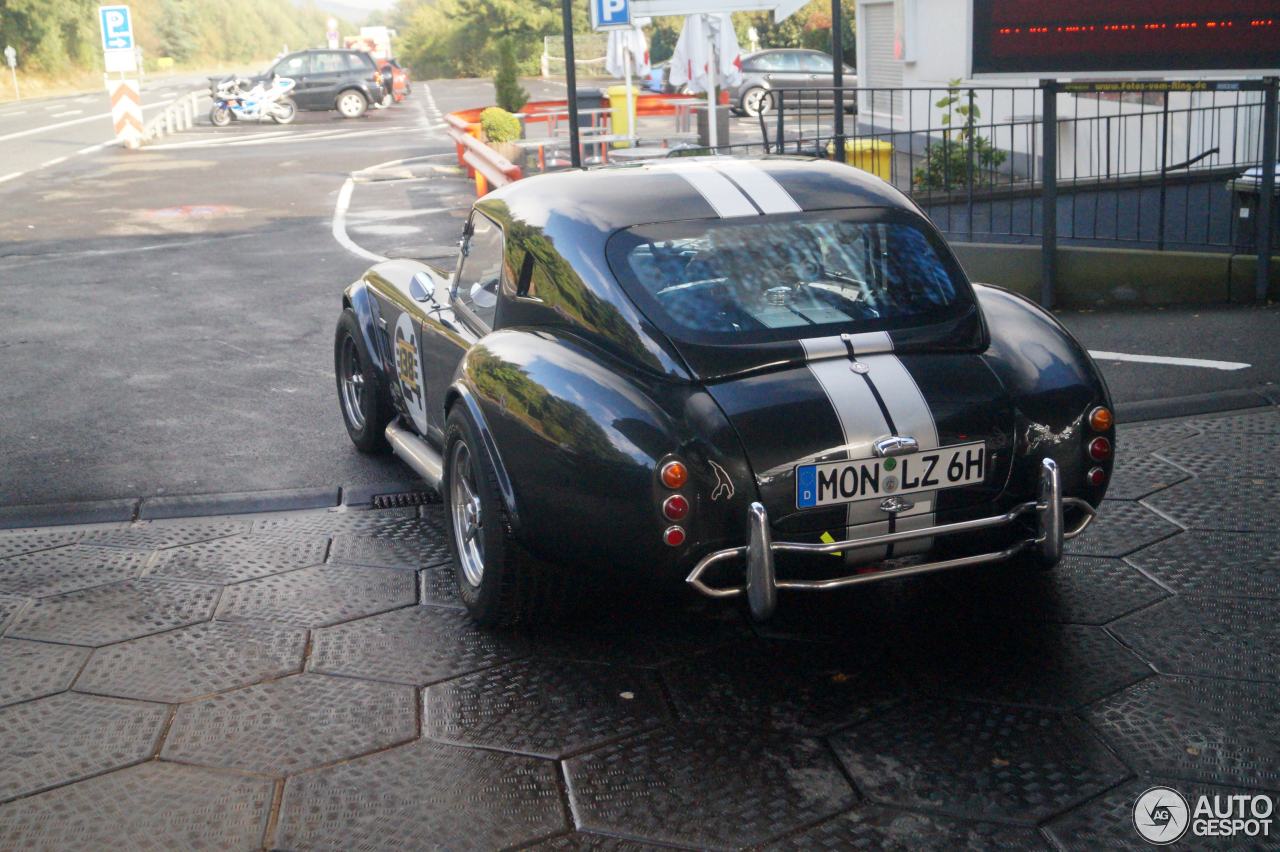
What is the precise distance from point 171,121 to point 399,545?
105 ft

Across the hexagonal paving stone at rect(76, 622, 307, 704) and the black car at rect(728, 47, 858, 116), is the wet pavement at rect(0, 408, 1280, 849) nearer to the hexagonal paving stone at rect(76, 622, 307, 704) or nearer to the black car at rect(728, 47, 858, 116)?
the hexagonal paving stone at rect(76, 622, 307, 704)

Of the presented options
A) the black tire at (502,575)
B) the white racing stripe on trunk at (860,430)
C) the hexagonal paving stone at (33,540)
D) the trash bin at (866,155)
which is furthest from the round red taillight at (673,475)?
the trash bin at (866,155)

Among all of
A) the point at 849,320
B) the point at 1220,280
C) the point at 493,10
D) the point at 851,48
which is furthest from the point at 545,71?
the point at 849,320

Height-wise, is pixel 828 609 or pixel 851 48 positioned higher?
pixel 851 48

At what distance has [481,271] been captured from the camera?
216 inches

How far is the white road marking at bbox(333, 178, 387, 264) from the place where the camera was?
45.7 feet

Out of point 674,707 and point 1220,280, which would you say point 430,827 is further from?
point 1220,280

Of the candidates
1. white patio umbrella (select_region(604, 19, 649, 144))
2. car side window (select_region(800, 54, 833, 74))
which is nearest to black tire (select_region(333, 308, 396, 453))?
white patio umbrella (select_region(604, 19, 649, 144))

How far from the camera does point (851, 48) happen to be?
2074 inches

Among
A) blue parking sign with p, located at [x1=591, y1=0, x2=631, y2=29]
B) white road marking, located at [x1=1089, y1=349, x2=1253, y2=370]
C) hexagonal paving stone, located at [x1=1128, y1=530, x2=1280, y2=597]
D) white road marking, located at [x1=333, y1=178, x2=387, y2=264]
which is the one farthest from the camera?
blue parking sign with p, located at [x1=591, y1=0, x2=631, y2=29]

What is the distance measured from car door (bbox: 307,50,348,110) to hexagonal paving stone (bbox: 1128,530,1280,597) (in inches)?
1414

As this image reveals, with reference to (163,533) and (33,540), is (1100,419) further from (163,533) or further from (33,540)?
(33,540)

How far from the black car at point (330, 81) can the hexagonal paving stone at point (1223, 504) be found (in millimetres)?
34968

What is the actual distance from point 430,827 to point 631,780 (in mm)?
540
